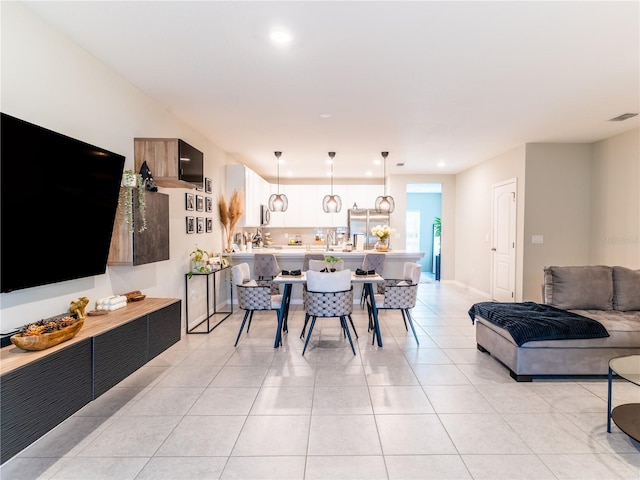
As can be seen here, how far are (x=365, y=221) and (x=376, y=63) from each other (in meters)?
5.97

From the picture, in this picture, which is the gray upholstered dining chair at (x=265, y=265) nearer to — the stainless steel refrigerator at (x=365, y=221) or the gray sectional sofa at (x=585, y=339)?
the gray sectional sofa at (x=585, y=339)

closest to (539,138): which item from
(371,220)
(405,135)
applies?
(405,135)

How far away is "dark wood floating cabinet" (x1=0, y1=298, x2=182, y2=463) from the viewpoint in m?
1.69

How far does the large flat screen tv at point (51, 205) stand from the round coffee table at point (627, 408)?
367cm

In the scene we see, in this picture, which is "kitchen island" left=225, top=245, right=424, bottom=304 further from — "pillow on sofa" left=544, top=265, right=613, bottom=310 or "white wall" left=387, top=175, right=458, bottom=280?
"white wall" left=387, top=175, right=458, bottom=280

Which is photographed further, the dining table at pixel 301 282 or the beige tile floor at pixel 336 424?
the dining table at pixel 301 282

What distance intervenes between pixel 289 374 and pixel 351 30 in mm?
2931

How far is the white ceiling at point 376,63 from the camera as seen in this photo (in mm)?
2344

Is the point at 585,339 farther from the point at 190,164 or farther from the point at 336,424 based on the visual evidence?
the point at 190,164

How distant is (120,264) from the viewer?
123 inches

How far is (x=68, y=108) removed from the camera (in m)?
2.67

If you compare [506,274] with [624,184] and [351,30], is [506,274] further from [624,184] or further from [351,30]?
[351,30]

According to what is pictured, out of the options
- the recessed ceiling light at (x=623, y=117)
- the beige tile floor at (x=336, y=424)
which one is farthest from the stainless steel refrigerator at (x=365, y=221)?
the beige tile floor at (x=336, y=424)

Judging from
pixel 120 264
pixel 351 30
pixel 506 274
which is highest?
pixel 351 30
